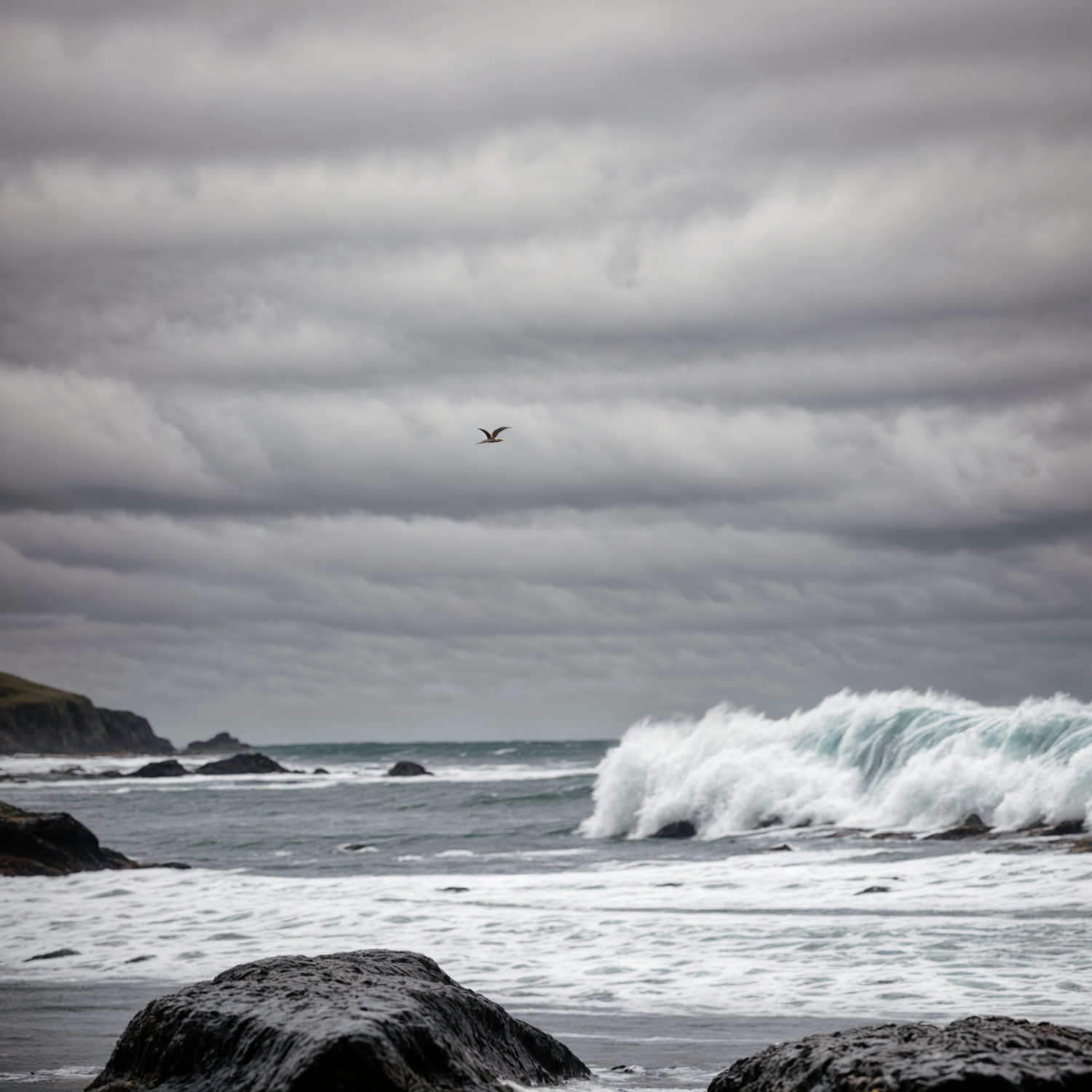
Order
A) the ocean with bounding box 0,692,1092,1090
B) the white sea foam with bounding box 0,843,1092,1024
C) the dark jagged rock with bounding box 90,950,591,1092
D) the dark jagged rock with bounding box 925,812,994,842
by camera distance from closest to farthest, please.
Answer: the dark jagged rock with bounding box 90,950,591,1092 → the ocean with bounding box 0,692,1092,1090 → the white sea foam with bounding box 0,843,1092,1024 → the dark jagged rock with bounding box 925,812,994,842

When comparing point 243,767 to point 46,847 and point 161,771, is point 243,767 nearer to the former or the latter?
point 161,771

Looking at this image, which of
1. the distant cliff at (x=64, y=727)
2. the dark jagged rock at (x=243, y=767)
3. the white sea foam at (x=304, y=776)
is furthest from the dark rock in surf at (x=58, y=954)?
the distant cliff at (x=64, y=727)

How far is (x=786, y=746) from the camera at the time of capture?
114 feet

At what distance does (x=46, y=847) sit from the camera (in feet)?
67.3

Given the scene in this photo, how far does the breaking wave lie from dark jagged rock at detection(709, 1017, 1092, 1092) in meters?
20.6

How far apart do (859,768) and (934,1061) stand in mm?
28865

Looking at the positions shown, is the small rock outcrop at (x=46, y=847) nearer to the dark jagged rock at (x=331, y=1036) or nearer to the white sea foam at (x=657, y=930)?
the white sea foam at (x=657, y=930)

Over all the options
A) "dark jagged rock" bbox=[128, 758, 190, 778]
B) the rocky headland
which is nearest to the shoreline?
the rocky headland

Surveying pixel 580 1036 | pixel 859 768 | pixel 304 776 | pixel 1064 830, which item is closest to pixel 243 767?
pixel 304 776

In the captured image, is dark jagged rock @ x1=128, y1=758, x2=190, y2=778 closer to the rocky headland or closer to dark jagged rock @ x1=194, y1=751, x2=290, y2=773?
dark jagged rock @ x1=194, y1=751, x2=290, y2=773

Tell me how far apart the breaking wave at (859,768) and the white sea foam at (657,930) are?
20.1ft

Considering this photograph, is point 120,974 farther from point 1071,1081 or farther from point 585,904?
point 1071,1081

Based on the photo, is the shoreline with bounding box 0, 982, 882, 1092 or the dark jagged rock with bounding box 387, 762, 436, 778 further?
the dark jagged rock with bounding box 387, 762, 436, 778

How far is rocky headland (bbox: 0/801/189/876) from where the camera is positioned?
20.0 m
